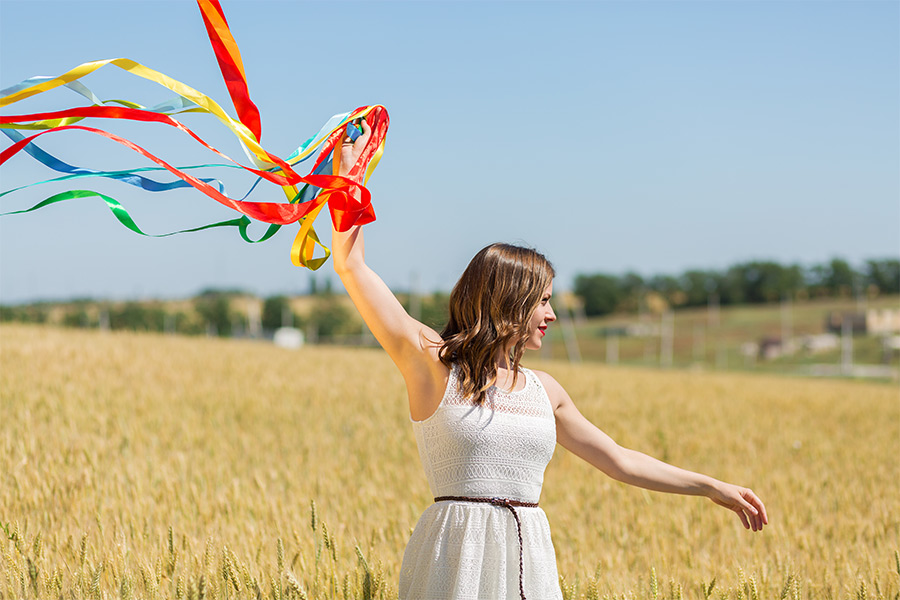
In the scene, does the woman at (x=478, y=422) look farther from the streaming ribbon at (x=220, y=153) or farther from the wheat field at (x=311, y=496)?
the wheat field at (x=311, y=496)

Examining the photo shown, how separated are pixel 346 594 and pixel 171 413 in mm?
4449

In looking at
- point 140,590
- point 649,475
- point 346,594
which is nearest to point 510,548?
point 649,475

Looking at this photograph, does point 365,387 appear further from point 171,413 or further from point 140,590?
point 140,590

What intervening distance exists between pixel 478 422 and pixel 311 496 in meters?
2.97

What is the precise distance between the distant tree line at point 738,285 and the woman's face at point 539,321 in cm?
12844

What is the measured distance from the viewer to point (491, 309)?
251 cm

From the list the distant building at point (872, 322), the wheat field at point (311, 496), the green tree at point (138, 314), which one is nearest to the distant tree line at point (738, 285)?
the distant building at point (872, 322)

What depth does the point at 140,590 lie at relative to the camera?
120 inches

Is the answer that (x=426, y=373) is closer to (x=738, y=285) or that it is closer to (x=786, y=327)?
(x=786, y=327)

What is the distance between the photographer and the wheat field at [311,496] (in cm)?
326

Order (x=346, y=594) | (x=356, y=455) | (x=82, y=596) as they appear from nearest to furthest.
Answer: (x=82, y=596), (x=346, y=594), (x=356, y=455)

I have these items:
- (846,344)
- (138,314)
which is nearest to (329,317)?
(138,314)

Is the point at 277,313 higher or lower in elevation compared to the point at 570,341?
higher

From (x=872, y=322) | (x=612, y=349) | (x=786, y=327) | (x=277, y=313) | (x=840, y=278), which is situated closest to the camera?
(x=612, y=349)
